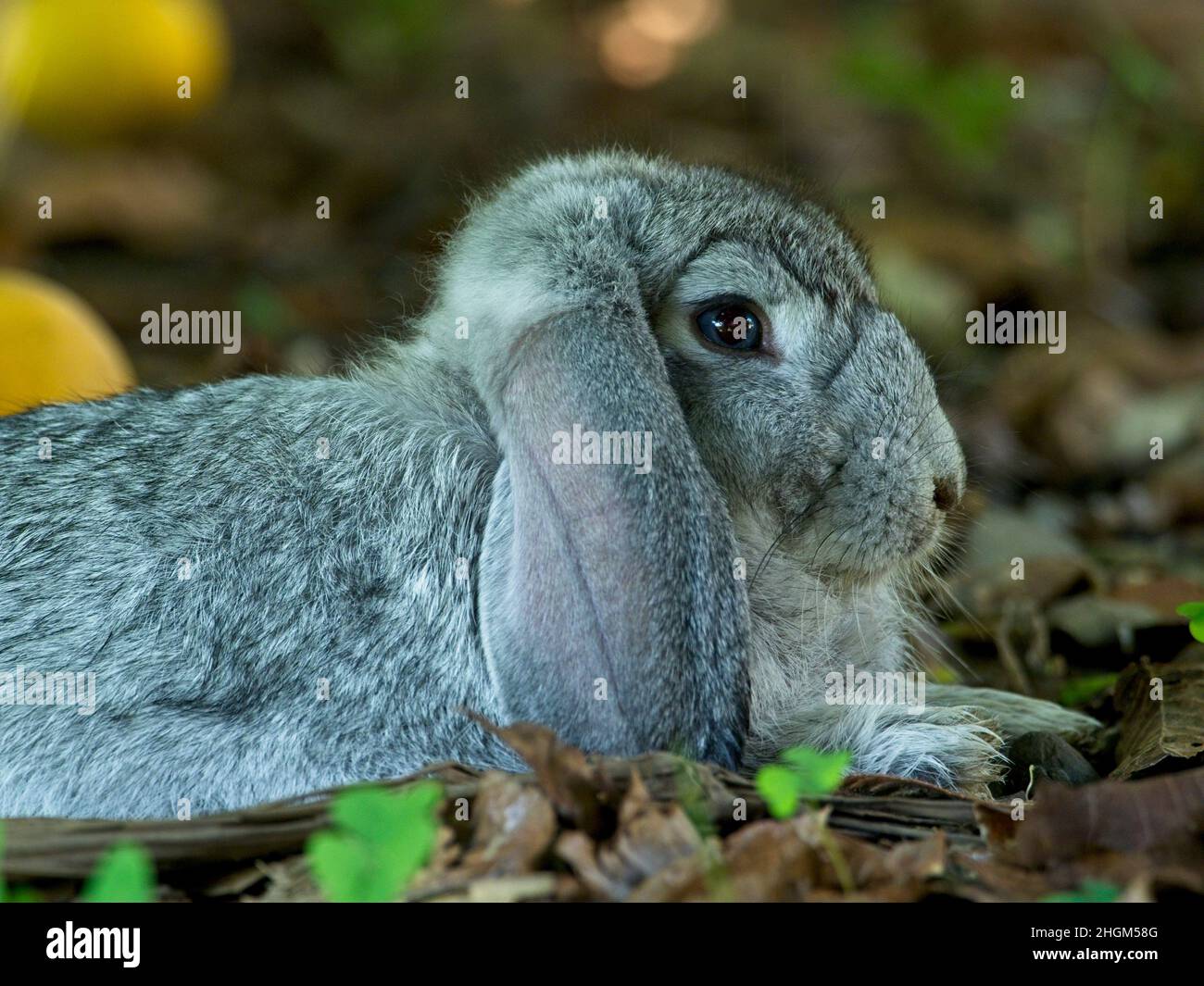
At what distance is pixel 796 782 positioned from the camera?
3.34m

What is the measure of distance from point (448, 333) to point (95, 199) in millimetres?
6780

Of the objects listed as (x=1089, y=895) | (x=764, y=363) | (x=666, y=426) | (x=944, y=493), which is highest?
(x=764, y=363)

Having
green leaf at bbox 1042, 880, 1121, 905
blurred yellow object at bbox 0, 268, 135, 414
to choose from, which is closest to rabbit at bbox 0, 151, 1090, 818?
green leaf at bbox 1042, 880, 1121, 905

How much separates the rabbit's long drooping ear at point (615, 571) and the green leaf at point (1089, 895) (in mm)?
840

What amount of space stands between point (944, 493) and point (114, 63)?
784 cm

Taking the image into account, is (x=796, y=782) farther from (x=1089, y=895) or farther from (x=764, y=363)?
(x=764, y=363)

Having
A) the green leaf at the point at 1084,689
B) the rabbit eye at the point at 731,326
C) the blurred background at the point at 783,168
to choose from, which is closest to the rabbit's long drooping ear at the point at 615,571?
the rabbit eye at the point at 731,326

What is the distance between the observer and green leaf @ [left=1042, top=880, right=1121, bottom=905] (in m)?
2.96

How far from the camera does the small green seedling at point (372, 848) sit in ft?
9.07

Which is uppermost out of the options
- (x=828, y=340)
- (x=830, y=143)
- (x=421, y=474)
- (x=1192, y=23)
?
(x=1192, y=23)

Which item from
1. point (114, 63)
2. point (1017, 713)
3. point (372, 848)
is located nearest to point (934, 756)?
point (1017, 713)

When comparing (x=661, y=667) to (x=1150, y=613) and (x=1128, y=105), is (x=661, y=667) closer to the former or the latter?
(x=1150, y=613)
